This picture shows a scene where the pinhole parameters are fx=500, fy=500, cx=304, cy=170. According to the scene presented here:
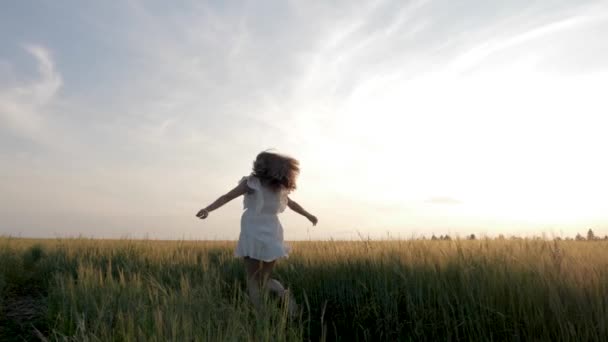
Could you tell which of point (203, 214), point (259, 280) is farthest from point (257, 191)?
point (259, 280)

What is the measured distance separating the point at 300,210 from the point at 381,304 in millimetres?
1619

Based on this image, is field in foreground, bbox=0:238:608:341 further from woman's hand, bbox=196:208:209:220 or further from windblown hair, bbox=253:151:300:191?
windblown hair, bbox=253:151:300:191

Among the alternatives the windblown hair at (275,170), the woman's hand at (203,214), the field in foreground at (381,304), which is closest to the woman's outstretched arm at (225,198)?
the woman's hand at (203,214)

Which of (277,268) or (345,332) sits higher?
(277,268)

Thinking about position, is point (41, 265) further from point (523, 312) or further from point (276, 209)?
point (523, 312)

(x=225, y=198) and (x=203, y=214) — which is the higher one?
(x=225, y=198)

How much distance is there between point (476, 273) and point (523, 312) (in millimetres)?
541

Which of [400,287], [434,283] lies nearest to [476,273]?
[434,283]

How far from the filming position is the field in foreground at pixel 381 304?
3.40 m

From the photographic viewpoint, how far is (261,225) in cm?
519

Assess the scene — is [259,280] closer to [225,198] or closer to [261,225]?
[261,225]

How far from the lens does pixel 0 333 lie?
5.24m

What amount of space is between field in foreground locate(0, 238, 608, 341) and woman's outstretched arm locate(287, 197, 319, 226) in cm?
53

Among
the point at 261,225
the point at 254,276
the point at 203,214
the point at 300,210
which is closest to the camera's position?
the point at 203,214
